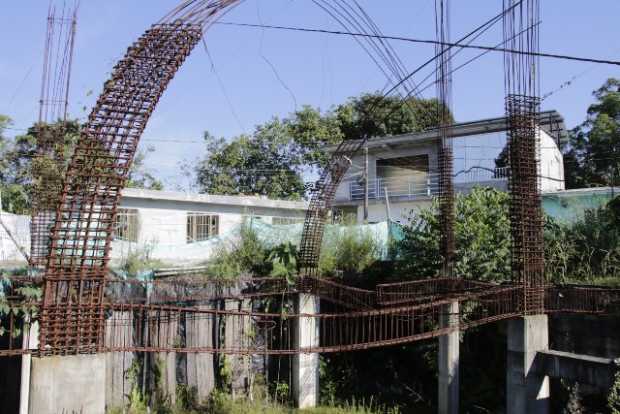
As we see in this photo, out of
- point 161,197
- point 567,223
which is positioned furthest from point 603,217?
point 161,197

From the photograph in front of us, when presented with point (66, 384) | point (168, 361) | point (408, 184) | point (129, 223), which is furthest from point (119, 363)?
point (408, 184)

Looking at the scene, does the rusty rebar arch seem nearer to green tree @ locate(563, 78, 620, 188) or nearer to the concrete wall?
the concrete wall

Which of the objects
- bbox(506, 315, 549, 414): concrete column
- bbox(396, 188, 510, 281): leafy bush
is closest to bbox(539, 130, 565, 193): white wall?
bbox(396, 188, 510, 281): leafy bush

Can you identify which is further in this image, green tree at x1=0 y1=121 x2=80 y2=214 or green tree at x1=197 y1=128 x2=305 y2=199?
green tree at x1=197 y1=128 x2=305 y2=199

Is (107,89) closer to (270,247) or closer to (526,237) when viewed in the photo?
A: (526,237)

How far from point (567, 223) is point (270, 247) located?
6962 mm

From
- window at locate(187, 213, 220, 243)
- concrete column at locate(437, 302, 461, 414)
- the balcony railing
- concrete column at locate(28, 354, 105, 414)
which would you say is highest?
the balcony railing

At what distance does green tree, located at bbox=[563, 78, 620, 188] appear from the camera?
78.7 ft

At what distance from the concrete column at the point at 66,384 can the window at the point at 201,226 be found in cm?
1421

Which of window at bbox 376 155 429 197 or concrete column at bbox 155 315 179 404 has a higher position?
window at bbox 376 155 429 197

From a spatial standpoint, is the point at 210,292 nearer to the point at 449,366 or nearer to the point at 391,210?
the point at 449,366

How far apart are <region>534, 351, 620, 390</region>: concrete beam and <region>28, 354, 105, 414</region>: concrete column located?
17.9 feet

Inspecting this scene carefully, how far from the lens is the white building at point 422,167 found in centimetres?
2011

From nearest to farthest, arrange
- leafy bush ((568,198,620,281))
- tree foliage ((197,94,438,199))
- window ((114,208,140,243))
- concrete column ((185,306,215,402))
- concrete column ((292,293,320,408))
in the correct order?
concrete column ((185,306,215,402)) < concrete column ((292,293,320,408)) < leafy bush ((568,198,620,281)) < window ((114,208,140,243)) < tree foliage ((197,94,438,199))
